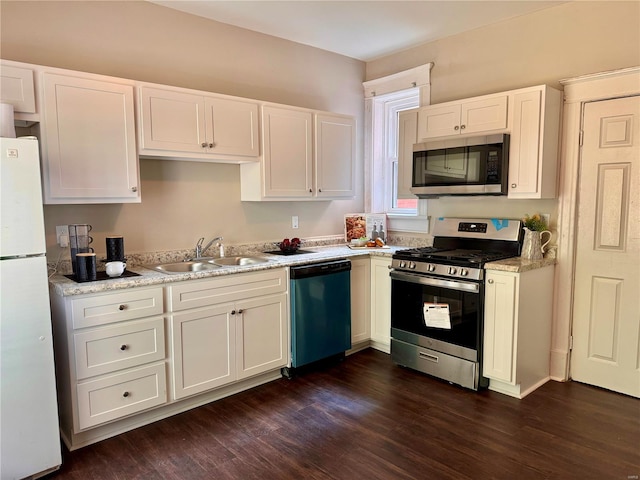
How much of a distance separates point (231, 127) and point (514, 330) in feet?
7.95

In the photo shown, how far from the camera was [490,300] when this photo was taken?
2957mm

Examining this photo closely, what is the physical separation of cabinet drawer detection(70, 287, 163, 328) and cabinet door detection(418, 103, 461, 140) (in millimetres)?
2470

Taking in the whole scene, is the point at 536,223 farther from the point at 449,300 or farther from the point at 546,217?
the point at 449,300

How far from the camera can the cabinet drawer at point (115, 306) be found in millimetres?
2287

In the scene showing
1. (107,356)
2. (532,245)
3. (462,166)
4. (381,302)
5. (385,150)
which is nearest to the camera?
(107,356)

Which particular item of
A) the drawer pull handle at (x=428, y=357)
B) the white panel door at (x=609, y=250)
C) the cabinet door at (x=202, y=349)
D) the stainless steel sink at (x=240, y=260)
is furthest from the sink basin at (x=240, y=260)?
the white panel door at (x=609, y=250)

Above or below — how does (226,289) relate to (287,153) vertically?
below

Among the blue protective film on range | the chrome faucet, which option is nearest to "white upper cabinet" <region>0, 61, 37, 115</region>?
the chrome faucet

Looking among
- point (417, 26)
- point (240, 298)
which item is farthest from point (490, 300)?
A: point (417, 26)

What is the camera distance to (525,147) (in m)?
3.04

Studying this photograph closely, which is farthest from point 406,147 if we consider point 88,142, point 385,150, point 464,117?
point 88,142

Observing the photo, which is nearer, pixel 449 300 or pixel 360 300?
pixel 449 300

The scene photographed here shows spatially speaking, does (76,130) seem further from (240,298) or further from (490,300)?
(490,300)

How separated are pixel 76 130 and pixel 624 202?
3.52 meters
